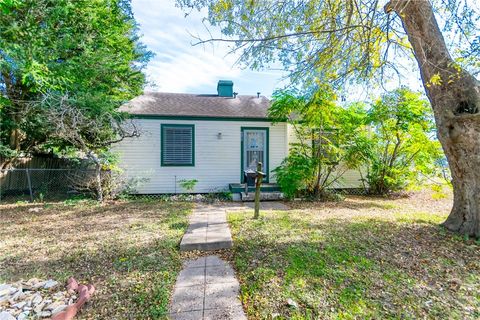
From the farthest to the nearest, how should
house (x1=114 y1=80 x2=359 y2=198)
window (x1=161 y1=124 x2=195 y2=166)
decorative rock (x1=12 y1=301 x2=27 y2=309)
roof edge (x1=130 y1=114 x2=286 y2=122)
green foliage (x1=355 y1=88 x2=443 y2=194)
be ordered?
window (x1=161 y1=124 x2=195 y2=166) → house (x1=114 y1=80 x2=359 y2=198) → roof edge (x1=130 y1=114 x2=286 y2=122) → green foliage (x1=355 y1=88 x2=443 y2=194) → decorative rock (x1=12 y1=301 x2=27 y2=309)

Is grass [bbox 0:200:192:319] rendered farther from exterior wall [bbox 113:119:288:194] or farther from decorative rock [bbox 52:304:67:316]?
exterior wall [bbox 113:119:288:194]

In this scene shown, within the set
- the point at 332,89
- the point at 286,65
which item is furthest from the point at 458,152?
the point at 286,65

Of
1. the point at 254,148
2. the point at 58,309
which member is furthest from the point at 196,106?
the point at 58,309

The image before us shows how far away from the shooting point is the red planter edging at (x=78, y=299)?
89.1 inches

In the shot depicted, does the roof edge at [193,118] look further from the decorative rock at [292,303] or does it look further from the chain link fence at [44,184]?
the decorative rock at [292,303]

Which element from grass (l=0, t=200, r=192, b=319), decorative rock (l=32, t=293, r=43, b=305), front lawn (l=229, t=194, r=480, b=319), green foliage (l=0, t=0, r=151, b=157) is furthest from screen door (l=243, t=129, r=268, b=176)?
decorative rock (l=32, t=293, r=43, b=305)

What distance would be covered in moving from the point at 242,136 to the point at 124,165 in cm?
416

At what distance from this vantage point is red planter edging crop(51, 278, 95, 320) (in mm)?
2264

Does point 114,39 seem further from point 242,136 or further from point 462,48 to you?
point 462,48

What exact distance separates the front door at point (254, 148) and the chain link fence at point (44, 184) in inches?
181

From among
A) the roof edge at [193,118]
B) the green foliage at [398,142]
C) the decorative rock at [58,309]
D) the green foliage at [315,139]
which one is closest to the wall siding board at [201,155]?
the roof edge at [193,118]

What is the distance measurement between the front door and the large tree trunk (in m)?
5.27

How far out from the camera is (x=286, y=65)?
500cm

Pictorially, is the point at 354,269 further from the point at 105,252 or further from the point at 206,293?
the point at 105,252
